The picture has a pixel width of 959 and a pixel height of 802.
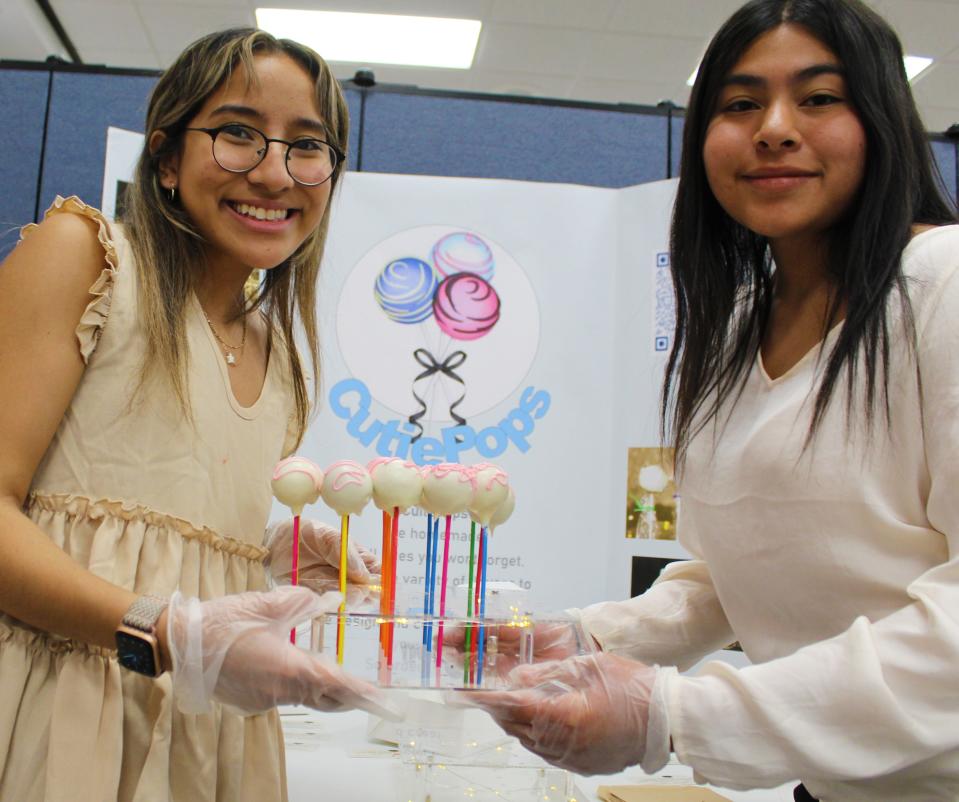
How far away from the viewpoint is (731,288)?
1.38 meters

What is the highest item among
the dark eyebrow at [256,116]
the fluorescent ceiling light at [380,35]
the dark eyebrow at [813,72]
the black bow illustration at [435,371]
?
the fluorescent ceiling light at [380,35]

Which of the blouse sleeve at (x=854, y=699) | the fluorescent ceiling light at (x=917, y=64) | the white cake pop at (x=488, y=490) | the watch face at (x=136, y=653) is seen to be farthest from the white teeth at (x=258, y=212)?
the fluorescent ceiling light at (x=917, y=64)

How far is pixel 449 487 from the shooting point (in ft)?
4.20

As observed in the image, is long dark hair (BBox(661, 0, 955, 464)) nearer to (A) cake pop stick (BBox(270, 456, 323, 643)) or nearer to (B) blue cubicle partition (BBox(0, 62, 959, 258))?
(A) cake pop stick (BBox(270, 456, 323, 643))

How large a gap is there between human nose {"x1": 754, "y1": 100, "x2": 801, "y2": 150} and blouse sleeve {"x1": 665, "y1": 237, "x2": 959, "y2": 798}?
335mm

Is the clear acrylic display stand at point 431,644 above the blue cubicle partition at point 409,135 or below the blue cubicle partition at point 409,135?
below

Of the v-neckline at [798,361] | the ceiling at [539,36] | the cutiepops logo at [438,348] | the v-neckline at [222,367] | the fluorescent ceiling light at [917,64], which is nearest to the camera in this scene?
the v-neckline at [798,361]

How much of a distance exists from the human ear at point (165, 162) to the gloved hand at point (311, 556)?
0.56 metres

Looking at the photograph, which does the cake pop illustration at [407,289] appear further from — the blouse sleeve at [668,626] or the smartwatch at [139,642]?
the smartwatch at [139,642]

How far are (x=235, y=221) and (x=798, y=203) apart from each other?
752 mm

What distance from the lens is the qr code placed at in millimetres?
2436

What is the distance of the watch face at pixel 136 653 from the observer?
3.06 feet

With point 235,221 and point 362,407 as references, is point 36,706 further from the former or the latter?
point 362,407

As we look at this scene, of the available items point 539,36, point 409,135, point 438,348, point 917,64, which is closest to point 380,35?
point 539,36
